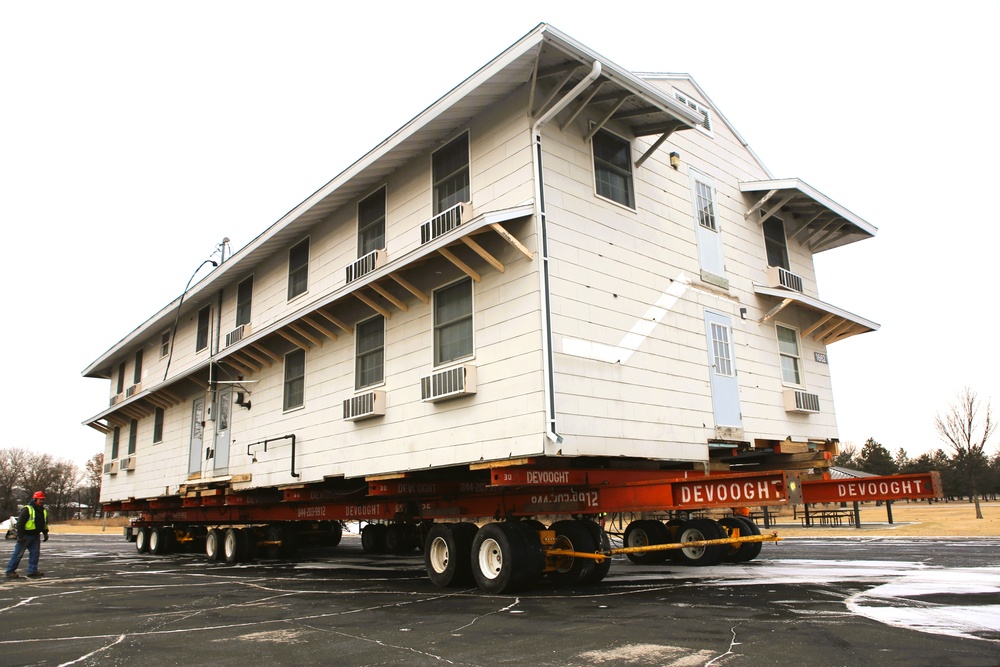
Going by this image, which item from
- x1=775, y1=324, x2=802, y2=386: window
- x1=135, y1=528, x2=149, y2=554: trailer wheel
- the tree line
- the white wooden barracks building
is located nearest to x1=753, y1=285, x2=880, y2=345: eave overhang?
the white wooden barracks building

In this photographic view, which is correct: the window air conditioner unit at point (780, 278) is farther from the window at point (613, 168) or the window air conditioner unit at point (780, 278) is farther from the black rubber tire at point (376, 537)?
the black rubber tire at point (376, 537)

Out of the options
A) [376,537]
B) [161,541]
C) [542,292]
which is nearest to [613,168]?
[542,292]

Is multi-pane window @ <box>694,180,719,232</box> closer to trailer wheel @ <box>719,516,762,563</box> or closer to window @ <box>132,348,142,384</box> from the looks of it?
trailer wheel @ <box>719,516,762,563</box>

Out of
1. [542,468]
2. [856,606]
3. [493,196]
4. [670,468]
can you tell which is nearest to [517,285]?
[493,196]

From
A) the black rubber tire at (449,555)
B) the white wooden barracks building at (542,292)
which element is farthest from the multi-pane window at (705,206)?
the black rubber tire at (449,555)

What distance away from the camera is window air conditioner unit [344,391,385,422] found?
39.8 ft

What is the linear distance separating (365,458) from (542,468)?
150 inches

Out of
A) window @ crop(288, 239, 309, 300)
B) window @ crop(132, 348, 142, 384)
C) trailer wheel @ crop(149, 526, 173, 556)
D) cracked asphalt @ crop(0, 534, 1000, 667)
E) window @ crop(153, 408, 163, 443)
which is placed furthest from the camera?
window @ crop(132, 348, 142, 384)

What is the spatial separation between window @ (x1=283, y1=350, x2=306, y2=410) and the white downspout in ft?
23.1

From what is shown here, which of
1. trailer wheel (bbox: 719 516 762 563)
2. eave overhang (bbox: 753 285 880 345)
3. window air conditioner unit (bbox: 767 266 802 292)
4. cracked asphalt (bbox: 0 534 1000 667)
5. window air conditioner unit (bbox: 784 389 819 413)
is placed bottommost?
cracked asphalt (bbox: 0 534 1000 667)

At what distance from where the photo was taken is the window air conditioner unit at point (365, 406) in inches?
477

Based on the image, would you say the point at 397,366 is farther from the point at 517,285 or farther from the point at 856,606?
the point at 856,606

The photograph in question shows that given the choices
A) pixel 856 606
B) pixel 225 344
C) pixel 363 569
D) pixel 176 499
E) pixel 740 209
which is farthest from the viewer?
pixel 176 499

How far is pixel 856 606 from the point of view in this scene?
8.30 meters
